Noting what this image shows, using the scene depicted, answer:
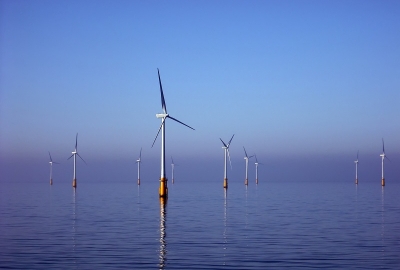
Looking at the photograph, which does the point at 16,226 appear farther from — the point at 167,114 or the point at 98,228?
the point at 167,114

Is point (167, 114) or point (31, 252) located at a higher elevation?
point (167, 114)

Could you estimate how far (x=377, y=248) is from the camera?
33438 millimetres

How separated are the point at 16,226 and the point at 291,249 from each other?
23.6 m

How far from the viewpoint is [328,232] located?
42594 millimetres

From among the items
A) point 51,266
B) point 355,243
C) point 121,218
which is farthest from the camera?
point 121,218

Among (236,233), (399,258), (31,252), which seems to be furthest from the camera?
(236,233)

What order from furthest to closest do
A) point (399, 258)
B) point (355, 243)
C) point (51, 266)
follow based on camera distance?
point (355, 243)
point (399, 258)
point (51, 266)

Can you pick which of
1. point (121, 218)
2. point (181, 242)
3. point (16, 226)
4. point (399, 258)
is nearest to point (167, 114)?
point (121, 218)

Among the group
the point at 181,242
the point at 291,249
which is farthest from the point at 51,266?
the point at 291,249

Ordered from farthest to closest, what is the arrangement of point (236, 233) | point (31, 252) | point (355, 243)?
point (236, 233)
point (355, 243)
point (31, 252)

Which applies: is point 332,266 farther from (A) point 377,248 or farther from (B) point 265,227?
(B) point 265,227

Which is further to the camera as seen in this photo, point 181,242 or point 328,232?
point 328,232

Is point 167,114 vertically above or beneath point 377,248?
above

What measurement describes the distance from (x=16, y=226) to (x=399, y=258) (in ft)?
96.5
